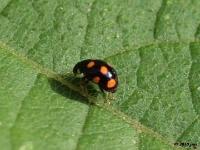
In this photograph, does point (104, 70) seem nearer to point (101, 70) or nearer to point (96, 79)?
point (101, 70)

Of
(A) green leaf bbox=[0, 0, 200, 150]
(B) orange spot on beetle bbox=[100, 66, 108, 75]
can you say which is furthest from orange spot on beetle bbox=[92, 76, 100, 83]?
(B) orange spot on beetle bbox=[100, 66, 108, 75]

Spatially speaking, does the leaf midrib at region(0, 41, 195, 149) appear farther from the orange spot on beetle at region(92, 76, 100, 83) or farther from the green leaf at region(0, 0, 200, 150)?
the orange spot on beetle at region(92, 76, 100, 83)

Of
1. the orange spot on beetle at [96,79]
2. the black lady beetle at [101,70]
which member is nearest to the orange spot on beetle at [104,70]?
the black lady beetle at [101,70]

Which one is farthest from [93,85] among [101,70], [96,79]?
[101,70]

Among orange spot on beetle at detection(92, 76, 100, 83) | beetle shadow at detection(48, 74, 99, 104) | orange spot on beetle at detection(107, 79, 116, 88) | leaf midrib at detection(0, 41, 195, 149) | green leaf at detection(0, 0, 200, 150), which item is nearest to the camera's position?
green leaf at detection(0, 0, 200, 150)

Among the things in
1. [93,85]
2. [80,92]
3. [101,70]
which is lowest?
[93,85]

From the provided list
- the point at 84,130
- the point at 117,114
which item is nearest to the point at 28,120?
the point at 84,130

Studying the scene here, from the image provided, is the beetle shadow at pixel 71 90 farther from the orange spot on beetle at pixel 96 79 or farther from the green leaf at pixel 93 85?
the orange spot on beetle at pixel 96 79

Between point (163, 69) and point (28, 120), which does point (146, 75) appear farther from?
point (28, 120)

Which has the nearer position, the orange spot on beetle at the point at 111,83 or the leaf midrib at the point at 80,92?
the leaf midrib at the point at 80,92
